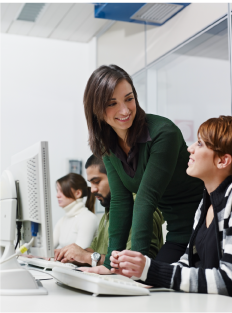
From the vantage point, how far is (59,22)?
4.52m

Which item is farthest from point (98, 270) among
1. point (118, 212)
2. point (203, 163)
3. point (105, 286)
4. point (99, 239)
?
point (99, 239)

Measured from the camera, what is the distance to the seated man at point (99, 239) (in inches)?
77.6

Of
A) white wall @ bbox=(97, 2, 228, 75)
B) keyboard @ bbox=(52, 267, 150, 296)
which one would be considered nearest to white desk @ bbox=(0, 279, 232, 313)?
keyboard @ bbox=(52, 267, 150, 296)

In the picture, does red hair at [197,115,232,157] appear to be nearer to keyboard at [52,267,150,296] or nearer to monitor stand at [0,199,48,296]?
keyboard at [52,267,150,296]

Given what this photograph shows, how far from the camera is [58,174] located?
4.77m

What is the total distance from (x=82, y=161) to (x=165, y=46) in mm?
1954

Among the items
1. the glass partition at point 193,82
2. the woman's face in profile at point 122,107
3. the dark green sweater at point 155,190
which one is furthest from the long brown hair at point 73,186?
the woman's face in profile at point 122,107

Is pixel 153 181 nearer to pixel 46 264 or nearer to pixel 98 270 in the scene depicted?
pixel 98 270

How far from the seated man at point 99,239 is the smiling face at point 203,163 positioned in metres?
0.64

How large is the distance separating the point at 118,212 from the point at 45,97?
3.48 metres

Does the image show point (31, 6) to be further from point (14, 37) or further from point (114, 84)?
point (114, 84)

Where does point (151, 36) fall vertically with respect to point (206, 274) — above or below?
above

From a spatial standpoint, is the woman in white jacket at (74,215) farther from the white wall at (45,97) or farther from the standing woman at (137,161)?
the white wall at (45,97)

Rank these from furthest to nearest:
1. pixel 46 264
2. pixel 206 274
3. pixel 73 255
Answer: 1. pixel 73 255
2. pixel 46 264
3. pixel 206 274
